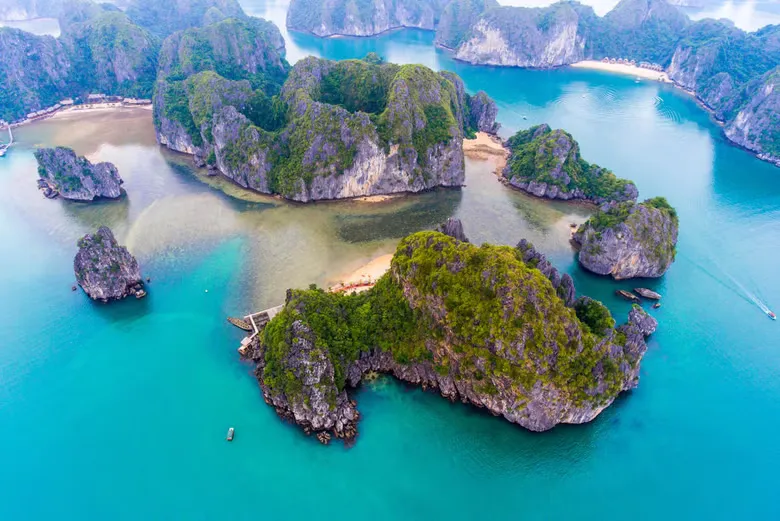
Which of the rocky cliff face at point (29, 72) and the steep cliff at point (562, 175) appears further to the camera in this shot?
the rocky cliff face at point (29, 72)

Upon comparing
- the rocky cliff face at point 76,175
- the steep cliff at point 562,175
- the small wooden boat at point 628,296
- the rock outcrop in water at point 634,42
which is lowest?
the rocky cliff face at point 76,175

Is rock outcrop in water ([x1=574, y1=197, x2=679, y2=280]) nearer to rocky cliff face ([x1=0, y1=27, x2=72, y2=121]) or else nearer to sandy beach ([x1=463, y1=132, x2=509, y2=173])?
sandy beach ([x1=463, y1=132, x2=509, y2=173])

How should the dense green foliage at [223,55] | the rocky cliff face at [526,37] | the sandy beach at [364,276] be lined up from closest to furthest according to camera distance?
1. the sandy beach at [364,276]
2. the dense green foliage at [223,55]
3. the rocky cliff face at [526,37]

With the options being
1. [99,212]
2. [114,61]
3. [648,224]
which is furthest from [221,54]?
[648,224]

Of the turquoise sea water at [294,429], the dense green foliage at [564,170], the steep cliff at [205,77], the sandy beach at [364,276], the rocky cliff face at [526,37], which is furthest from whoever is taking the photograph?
the rocky cliff face at [526,37]

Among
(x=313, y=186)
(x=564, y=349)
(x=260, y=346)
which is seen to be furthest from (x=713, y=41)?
(x=260, y=346)

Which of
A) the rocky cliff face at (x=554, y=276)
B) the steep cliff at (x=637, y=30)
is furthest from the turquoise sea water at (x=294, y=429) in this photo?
the steep cliff at (x=637, y=30)

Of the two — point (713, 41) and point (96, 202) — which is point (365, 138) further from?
point (713, 41)

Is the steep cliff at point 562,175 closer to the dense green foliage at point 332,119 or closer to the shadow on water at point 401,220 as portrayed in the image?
the shadow on water at point 401,220

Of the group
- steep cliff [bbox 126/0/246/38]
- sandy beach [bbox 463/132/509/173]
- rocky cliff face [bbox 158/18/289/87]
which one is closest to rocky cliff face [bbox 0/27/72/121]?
rocky cliff face [bbox 158/18/289/87]
